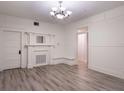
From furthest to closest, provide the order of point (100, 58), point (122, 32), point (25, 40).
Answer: point (25, 40) → point (100, 58) → point (122, 32)

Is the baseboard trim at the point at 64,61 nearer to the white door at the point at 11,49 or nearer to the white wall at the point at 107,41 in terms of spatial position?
the white wall at the point at 107,41

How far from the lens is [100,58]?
13.8ft

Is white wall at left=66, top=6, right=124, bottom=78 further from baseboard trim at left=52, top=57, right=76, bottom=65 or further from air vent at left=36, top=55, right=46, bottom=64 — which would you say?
air vent at left=36, top=55, right=46, bottom=64

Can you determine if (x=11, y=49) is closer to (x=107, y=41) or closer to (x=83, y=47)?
(x=107, y=41)

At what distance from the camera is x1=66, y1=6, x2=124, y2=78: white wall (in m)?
3.43

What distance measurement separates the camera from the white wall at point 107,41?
11.3 ft

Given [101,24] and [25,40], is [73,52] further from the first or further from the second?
[25,40]

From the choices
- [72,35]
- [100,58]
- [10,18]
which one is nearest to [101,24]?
[100,58]

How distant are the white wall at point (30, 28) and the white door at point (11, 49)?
0.24 m

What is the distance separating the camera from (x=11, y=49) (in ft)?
15.5

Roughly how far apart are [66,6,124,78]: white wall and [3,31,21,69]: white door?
12.7 feet

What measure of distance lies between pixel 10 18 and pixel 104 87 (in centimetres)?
520

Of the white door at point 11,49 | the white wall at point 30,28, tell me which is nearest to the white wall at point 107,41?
the white wall at point 30,28

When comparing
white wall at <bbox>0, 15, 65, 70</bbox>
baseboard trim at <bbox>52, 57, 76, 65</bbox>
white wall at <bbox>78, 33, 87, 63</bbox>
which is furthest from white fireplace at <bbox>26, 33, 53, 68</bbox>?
white wall at <bbox>78, 33, 87, 63</bbox>
